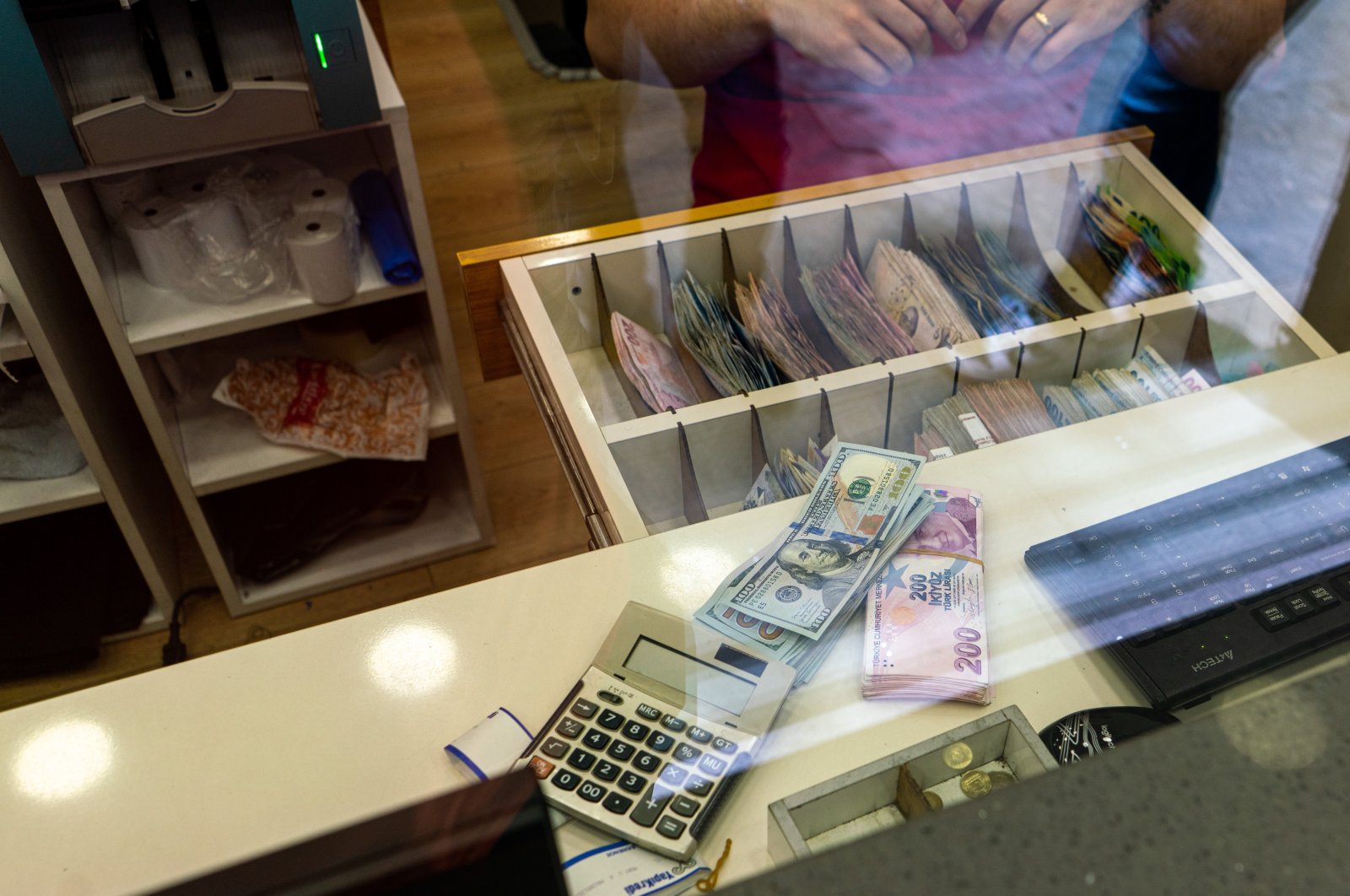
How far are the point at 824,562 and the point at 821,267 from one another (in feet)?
1.27

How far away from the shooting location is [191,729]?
1.81 ft

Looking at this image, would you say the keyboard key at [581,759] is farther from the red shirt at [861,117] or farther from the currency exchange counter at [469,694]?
the red shirt at [861,117]

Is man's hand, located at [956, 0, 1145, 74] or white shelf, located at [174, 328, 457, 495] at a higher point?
man's hand, located at [956, 0, 1145, 74]

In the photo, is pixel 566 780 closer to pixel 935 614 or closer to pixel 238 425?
pixel 935 614

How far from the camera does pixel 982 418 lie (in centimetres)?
76

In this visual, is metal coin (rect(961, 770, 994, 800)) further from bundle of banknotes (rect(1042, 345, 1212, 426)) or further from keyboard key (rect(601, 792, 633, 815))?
bundle of banknotes (rect(1042, 345, 1212, 426))

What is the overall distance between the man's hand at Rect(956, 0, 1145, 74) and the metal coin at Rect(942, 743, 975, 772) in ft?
1.91

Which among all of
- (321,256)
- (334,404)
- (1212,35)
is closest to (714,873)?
(1212,35)

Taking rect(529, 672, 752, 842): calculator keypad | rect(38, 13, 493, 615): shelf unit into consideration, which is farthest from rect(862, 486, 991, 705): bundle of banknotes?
rect(38, 13, 493, 615): shelf unit

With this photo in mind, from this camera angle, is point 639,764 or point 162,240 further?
point 162,240

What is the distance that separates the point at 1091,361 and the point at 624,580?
0.43 m

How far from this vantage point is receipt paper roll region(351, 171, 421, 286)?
131 cm

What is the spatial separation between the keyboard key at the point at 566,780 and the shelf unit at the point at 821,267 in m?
0.18

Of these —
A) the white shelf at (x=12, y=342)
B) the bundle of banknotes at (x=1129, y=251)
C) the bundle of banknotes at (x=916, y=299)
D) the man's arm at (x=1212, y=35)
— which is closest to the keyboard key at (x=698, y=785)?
the bundle of banknotes at (x=916, y=299)
